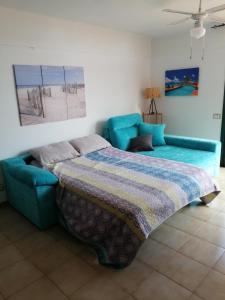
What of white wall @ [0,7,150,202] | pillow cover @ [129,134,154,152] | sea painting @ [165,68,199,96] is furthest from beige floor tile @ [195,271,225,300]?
sea painting @ [165,68,199,96]

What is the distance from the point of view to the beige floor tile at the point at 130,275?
6.16 feet

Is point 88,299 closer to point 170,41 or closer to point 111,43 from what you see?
point 111,43

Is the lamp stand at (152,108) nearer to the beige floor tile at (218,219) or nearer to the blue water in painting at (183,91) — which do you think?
the blue water in painting at (183,91)

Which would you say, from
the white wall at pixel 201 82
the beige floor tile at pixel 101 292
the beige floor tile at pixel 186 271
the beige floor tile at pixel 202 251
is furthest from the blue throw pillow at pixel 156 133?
the beige floor tile at pixel 101 292

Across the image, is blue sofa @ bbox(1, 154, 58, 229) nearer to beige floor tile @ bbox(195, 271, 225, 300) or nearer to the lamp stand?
beige floor tile @ bbox(195, 271, 225, 300)

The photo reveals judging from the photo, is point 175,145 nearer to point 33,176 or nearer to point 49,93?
point 49,93

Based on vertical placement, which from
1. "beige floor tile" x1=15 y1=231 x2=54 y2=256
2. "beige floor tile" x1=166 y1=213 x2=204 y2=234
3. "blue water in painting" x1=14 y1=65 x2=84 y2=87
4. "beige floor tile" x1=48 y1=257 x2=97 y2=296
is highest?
"blue water in painting" x1=14 y1=65 x2=84 y2=87

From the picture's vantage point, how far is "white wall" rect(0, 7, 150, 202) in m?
3.06

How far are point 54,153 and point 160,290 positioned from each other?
218 centimetres

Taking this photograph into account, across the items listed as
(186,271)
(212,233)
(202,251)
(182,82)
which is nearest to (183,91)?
(182,82)

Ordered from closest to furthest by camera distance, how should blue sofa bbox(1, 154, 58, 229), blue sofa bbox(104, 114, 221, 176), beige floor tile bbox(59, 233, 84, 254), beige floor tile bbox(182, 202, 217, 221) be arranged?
beige floor tile bbox(59, 233, 84, 254), blue sofa bbox(1, 154, 58, 229), beige floor tile bbox(182, 202, 217, 221), blue sofa bbox(104, 114, 221, 176)

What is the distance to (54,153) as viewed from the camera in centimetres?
331

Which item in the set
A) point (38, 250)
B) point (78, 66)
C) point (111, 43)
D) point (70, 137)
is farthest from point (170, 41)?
point (38, 250)

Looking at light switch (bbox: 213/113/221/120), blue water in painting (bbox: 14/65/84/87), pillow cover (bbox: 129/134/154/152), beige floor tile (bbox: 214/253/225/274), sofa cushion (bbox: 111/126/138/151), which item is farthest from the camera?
light switch (bbox: 213/113/221/120)
